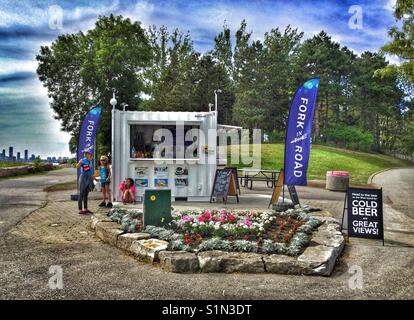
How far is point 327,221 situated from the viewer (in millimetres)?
9156

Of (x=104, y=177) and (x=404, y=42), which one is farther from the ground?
(x=404, y=42)

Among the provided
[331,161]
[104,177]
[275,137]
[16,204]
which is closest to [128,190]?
[104,177]

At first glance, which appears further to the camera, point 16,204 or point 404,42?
point 404,42

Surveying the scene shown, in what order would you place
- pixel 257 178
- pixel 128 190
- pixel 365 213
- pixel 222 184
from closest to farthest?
pixel 365 213 → pixel 128 190 → pixel 222 184 → pixel 257 178

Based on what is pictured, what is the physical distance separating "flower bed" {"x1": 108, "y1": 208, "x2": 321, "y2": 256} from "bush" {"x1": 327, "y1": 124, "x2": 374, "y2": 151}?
149 feet

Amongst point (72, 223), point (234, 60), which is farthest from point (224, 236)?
point (234, 60)

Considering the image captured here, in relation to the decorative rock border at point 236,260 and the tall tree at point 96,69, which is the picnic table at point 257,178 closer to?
the decorative rock border at point 236,260

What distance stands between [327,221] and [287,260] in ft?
11.5

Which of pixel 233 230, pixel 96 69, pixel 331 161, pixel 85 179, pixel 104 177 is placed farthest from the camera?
pixel 331 161

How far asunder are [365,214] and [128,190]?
24.1ft

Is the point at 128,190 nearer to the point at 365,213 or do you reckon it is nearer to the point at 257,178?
the point at 365,213

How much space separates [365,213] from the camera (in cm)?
821

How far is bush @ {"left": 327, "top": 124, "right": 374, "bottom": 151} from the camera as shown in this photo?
171 feet
